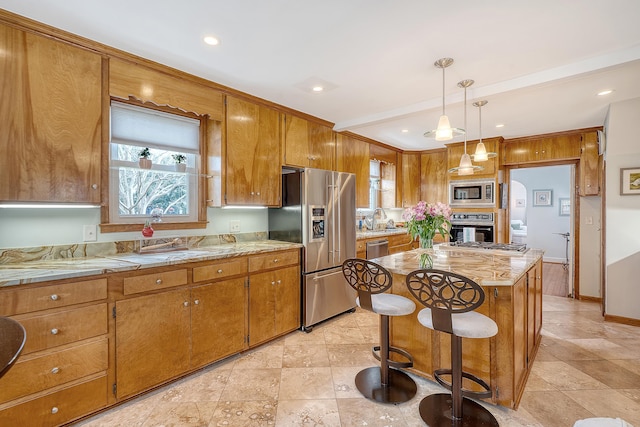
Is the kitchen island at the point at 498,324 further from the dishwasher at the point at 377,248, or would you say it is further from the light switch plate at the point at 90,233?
the light switch plate at the point at 90,233

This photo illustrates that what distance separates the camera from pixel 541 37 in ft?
6.55

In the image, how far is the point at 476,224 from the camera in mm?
4840

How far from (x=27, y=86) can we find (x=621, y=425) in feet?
10.6

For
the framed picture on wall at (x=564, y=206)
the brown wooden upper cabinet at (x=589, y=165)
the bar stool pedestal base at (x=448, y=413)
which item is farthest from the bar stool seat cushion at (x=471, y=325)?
the framed picture on wall at (x=564, y=206)

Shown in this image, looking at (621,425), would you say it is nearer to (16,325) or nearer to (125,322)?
(16,325)

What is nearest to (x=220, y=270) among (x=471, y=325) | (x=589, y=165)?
(x=471, y=325)

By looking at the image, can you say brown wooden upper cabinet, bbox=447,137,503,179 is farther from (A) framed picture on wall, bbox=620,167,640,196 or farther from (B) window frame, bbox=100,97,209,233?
(B) window frame, bbox=100,97,209,233

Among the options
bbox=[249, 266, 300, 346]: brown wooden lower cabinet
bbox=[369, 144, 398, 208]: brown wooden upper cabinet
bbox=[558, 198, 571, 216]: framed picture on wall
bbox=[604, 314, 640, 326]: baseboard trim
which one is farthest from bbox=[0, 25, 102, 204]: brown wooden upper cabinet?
bbox=[558, 198, 571, 216]: framed picture on wall

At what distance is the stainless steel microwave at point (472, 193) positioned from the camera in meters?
4.69

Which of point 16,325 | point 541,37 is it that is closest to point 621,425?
point 16,325

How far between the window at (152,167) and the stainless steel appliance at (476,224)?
4.09 m

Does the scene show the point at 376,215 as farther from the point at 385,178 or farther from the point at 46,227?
the point at 46,227

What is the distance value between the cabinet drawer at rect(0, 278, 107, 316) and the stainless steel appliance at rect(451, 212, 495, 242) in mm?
4825

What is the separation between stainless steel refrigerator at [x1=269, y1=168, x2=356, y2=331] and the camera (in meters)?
3.22
